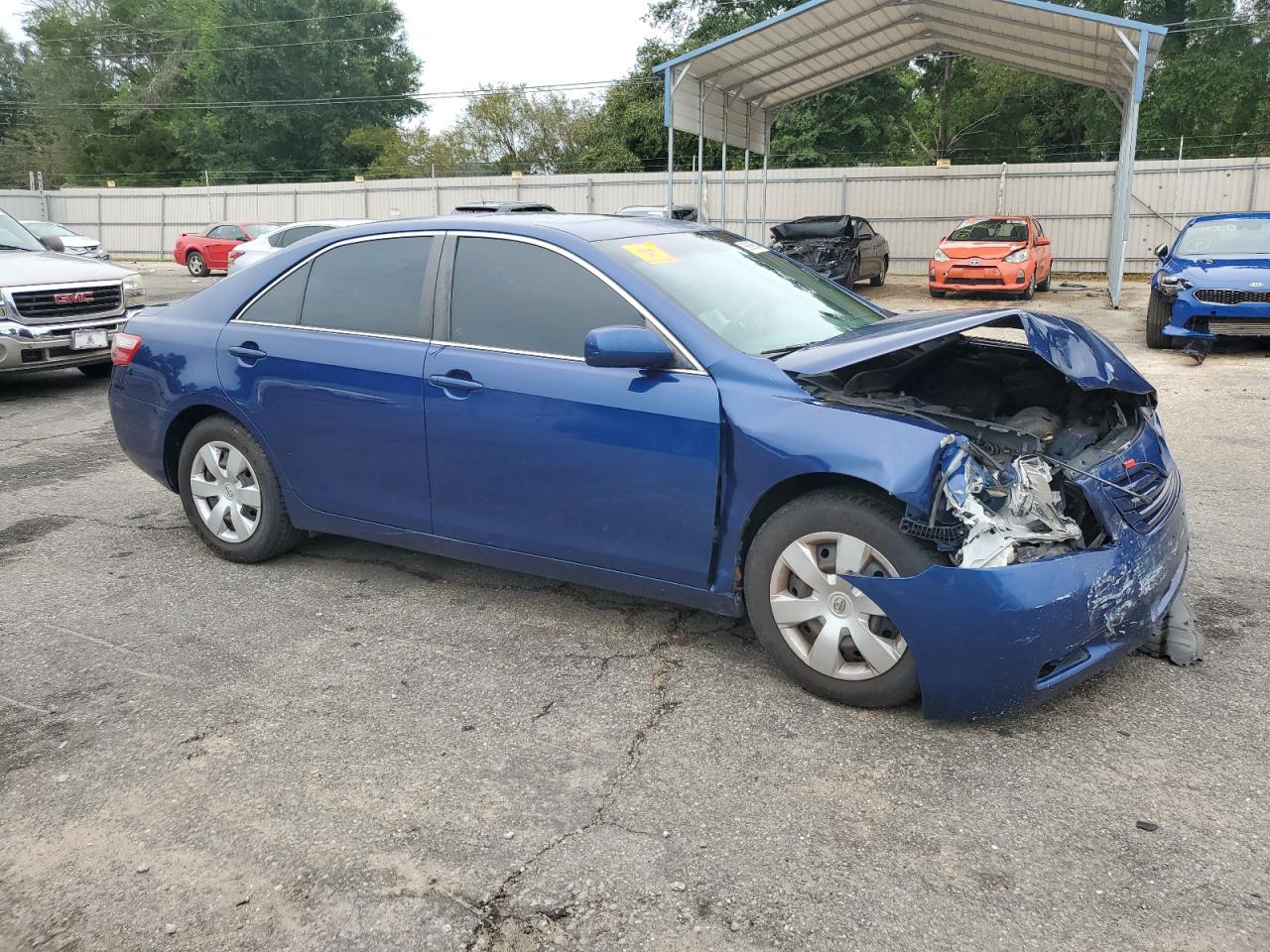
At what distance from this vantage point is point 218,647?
403cm

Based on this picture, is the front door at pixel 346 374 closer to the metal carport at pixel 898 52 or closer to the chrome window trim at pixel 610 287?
the chrome window trim at pixel 610 287

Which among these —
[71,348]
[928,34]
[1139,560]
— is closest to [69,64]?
[928,34]

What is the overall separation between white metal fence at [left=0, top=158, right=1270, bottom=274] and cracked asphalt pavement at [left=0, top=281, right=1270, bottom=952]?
61.0 ft

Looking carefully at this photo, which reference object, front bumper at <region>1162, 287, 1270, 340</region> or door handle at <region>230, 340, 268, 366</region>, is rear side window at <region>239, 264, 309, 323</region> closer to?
door handle at <region>230, 340, 268, 366</region>

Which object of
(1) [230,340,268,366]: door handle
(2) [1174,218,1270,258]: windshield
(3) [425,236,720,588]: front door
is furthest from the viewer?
(2) [1174,218,1270,258]: windshield

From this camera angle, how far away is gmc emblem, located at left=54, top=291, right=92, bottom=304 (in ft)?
30.5

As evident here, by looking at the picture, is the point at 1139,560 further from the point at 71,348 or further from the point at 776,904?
the point at 71,348

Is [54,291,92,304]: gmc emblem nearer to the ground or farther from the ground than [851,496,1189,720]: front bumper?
farther from the ground

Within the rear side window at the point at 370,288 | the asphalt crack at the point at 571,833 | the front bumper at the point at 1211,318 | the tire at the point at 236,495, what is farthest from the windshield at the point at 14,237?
the front bumper at the point at 1211,318

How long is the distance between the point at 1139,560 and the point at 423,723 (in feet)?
7.78

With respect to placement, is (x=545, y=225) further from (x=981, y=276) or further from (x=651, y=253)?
(x=981, y=276)

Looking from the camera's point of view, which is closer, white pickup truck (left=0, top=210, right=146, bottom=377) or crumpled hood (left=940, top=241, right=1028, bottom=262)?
white pickup truck (left=0, top=210, right=146, bottom=377)

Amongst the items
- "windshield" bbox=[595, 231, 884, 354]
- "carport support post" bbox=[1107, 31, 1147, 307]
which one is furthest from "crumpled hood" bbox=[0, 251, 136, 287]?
"carport support post" bbox=[1107, 31, 1147, 307]

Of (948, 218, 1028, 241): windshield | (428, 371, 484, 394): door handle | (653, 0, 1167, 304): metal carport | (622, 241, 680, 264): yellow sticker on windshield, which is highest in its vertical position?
(653, 0, 1167, 304): metal carport
